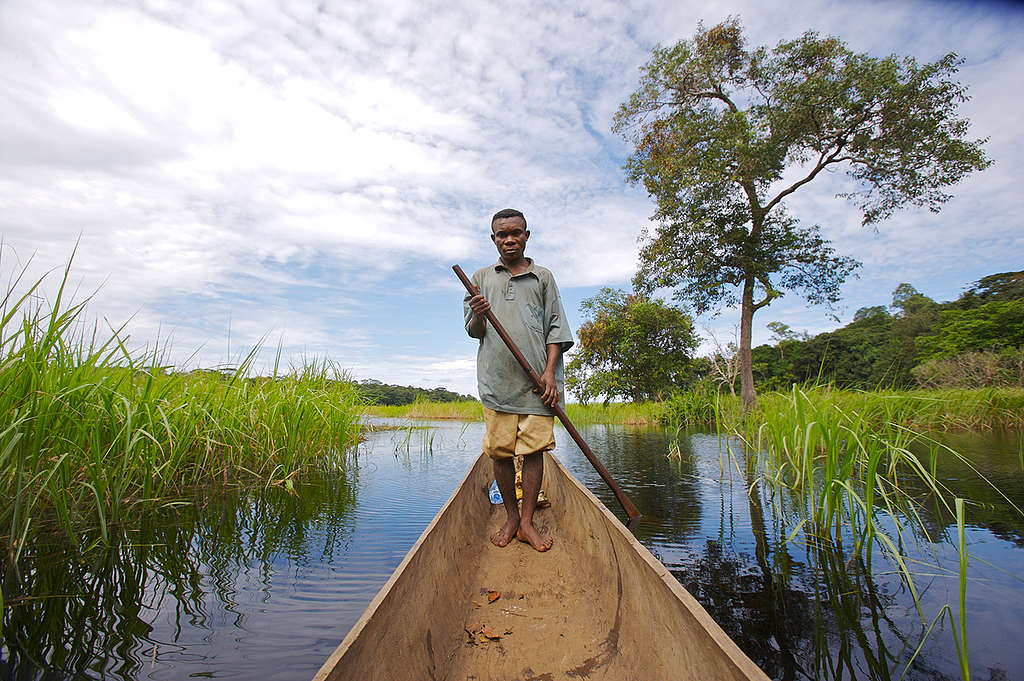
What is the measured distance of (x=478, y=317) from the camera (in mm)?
2404

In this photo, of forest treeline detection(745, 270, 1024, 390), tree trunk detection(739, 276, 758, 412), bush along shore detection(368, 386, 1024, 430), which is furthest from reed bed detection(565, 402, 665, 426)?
forest treeline detection(745, 270, 1024, 390)

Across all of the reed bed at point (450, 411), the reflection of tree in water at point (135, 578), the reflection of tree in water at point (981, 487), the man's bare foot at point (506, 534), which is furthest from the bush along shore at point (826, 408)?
the reflection of tree in water at point (135, 578)

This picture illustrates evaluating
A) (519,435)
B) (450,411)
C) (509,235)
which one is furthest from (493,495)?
Result: (450,411)

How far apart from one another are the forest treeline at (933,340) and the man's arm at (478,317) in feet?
43.4

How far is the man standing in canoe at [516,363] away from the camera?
7.70 ft

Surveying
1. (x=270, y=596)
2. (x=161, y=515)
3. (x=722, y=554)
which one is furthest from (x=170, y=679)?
(x=722, y=554)

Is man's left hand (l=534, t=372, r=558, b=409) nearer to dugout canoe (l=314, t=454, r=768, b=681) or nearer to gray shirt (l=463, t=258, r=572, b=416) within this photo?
gray shirt (l=463, t=258, r=572, b=416)

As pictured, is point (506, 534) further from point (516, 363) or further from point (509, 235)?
point (509, 235)

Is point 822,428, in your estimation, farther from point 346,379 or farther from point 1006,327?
point 1006,327

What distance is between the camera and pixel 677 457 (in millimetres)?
6324

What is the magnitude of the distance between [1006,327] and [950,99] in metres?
18.1

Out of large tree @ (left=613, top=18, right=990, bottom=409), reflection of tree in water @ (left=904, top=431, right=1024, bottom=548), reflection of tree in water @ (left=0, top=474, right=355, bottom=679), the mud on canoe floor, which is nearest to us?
the mud on canoe floor

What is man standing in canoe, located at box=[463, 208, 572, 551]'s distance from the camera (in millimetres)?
2346

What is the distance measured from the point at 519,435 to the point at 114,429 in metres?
1.93
